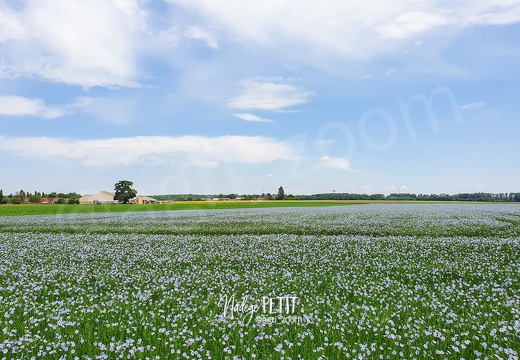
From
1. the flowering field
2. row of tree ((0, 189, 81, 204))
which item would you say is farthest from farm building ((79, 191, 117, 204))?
the flowering field

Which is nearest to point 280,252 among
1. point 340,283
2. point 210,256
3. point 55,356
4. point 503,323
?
point 210,256

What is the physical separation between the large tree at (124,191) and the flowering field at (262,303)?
359ft

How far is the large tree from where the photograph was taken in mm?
121000

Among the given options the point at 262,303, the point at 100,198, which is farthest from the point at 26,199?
the point at 262,303

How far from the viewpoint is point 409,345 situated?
6254 millimetres

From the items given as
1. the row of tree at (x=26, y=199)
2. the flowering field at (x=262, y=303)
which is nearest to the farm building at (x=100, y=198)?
the row of tree at (x=26, y=199)

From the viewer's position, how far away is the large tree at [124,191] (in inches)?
4764

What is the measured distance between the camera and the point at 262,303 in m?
8.59

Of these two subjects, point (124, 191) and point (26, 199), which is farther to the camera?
point (26, 199)

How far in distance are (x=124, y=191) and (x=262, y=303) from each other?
120 meters

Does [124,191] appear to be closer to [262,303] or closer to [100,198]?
[100,198]

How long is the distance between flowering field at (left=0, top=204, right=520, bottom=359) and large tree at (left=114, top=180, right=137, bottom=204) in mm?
109280

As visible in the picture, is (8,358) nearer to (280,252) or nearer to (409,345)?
(409,345)

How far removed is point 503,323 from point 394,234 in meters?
16.9
